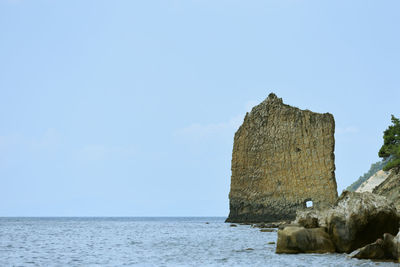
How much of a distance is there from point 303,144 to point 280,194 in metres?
7.25

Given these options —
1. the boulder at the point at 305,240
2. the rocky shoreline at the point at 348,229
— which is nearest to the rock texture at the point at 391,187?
the rocky shoreline at the point at 348,229

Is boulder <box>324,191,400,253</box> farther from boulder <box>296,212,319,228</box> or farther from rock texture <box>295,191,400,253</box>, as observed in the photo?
boulder <box>296,212,319,228</box>

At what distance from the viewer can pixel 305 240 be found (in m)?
25.2

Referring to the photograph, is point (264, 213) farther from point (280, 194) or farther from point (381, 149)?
point (381, 149)

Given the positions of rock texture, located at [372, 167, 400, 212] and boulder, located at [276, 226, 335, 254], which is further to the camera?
rock texture, located at [372, 167, 400, 212]

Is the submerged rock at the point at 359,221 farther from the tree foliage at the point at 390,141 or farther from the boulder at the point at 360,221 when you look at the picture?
the tree foliage at the point at 390,141

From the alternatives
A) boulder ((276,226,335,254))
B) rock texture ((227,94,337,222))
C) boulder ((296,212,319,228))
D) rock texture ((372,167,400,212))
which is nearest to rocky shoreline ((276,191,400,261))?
boulder ((276,226,335,254))

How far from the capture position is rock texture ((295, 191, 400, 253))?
2425 centimetres

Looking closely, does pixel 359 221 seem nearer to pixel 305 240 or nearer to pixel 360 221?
pixel 360 221

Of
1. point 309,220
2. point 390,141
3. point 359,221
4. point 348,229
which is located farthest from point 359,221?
point 390,141

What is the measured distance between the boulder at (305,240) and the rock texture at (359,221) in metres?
0.42

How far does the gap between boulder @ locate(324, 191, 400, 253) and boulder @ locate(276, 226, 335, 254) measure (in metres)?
0.51

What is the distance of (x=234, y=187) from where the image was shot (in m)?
77.2

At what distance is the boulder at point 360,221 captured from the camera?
24250 millimetres
